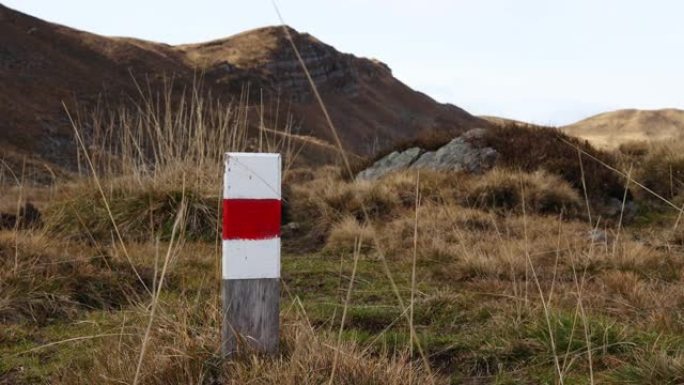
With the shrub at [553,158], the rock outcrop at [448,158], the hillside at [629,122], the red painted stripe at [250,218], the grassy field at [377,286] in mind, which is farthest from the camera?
the hillside at [629,122]

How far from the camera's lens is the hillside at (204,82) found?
120 feet

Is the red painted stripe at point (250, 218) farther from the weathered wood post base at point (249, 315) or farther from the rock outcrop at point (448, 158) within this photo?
the rock outcrop at point (448, 158)

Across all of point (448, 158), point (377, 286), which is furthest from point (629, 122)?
point (377, 286)

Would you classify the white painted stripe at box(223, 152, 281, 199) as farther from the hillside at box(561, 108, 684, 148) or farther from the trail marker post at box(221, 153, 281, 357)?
the hillside at box(561, 108, 684, 148)

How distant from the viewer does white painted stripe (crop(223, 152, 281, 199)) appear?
2.36 m

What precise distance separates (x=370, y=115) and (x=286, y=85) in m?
11.6

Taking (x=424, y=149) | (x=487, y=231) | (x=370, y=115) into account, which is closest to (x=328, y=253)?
(x=487, y=231)

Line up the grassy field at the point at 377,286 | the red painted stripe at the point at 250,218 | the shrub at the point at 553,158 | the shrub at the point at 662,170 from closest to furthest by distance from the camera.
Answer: the red painted stripe at the point at 250,218 → the grassy field at the point at 377,286 → the shrub at the point at 553,158 → the shrub at the point at 662,170

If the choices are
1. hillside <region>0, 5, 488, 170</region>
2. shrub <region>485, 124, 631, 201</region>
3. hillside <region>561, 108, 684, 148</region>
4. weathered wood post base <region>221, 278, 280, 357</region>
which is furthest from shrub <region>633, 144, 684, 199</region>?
hillside <region>561, 108, 684, 148</region>

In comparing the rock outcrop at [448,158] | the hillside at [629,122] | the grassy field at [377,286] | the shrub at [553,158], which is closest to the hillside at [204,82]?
the rock outcrop at [448,158]

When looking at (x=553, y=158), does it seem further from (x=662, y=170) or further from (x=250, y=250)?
(x=250, y=250)

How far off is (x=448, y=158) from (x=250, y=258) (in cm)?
839

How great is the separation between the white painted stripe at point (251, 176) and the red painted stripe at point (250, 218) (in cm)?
2

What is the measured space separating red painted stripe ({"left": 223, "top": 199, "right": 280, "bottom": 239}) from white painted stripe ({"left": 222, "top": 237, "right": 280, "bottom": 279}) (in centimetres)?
2
